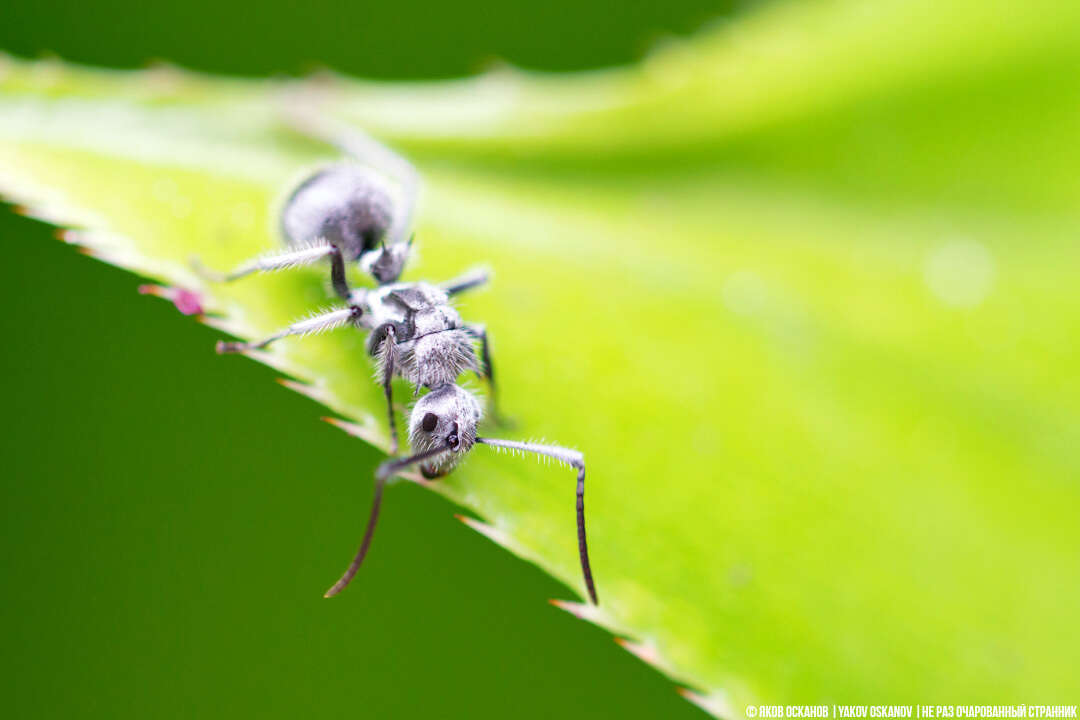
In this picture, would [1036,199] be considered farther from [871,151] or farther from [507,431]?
[507,431]

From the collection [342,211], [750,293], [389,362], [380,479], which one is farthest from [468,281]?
[750,293]

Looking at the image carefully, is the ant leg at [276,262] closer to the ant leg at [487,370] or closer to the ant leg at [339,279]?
the ant leg at [339,279]

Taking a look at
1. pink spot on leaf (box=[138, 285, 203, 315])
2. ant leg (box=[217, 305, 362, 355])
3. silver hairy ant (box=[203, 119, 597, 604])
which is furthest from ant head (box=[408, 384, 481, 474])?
pink spot on leaf (box=[138, 285, 203, 315])

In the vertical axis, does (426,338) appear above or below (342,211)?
below

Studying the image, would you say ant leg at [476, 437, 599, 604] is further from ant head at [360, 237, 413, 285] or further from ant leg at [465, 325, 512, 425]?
ant head at [360, 237, 413, 285]

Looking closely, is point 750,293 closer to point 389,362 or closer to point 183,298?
point 389,362

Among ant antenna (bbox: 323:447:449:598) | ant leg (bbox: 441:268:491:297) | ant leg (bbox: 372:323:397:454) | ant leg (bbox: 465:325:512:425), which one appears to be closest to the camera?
ant antenna (bbox: 323:447:449:598)

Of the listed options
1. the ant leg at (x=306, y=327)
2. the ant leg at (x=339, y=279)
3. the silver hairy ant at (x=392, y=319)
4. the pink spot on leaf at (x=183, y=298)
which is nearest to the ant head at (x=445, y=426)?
the silver hairy ant at (x=392, y=319)

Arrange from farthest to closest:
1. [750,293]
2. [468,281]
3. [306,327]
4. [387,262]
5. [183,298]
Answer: [750,293] < [387,262] < [468,281] < [306,327] < [183,298]
